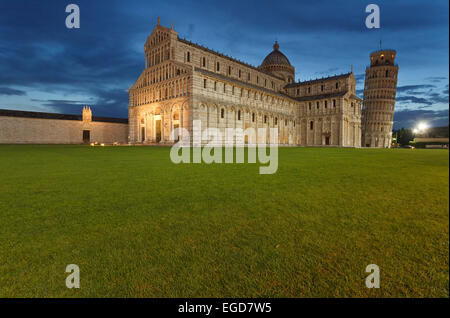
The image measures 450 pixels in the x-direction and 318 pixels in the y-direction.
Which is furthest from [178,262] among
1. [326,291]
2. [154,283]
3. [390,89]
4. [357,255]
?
[390,89]

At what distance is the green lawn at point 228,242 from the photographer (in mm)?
2266

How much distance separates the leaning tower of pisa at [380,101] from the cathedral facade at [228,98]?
57.8ft

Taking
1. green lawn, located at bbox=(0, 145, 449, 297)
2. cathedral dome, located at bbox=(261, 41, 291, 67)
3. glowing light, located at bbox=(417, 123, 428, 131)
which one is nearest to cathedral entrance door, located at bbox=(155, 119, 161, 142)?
cathedral dome, located at bbox=(261, 41, 291, 67)

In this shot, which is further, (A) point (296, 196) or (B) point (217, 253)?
(A) point (296, 196)

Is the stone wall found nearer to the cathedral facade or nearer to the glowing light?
the cathedral facade

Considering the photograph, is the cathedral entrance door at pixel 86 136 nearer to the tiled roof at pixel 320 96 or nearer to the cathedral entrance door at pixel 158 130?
the cathedral entrance door at pixel 158 130

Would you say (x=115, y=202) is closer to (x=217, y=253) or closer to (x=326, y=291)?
(x=217, y=253)

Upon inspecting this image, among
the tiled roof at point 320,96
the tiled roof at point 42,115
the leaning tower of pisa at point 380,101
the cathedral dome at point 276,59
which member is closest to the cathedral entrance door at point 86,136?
the tiled roof at point 42,115

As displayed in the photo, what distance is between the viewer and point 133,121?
175 feet

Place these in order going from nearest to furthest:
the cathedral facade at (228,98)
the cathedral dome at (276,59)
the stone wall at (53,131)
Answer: the cathedral facade at (228,98), the stone wall at (53,131), the cathedral dome at (276,59)

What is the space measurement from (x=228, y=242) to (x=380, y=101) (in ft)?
293

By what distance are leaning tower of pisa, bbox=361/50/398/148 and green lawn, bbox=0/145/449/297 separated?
8265 centimetres
